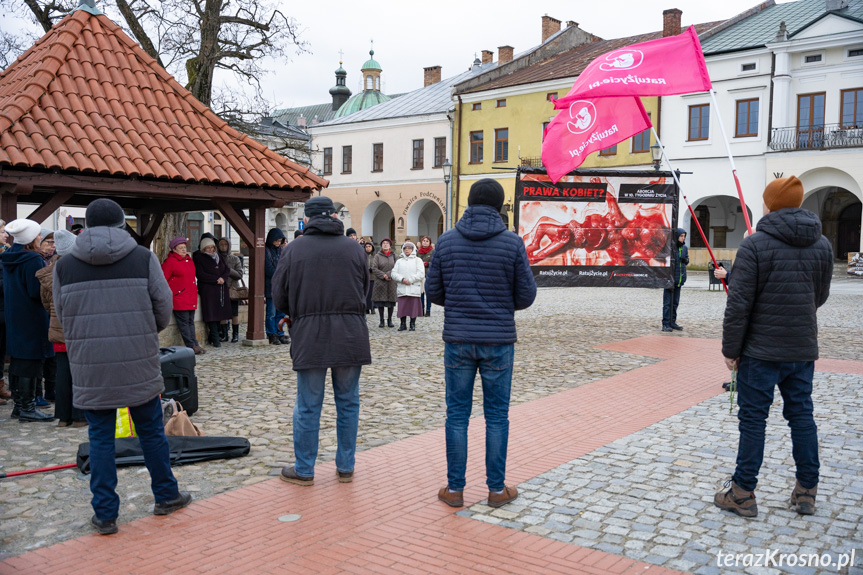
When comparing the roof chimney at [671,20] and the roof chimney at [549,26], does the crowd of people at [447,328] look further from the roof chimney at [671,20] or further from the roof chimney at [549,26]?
the roof chimney at [549,26]

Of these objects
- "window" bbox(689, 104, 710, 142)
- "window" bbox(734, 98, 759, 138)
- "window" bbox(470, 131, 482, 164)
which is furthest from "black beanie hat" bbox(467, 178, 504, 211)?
"window" bbox(470, 131, 482, 164)

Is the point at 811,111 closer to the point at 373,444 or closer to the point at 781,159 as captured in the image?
the point at 781,159

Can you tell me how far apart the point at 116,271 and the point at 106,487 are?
4.13 feet

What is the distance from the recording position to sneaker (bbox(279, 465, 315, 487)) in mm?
5336

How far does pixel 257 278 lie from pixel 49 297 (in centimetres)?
568

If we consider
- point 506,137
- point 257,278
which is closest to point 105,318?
point 257,278

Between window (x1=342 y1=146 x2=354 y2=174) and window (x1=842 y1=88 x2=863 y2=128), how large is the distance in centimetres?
2725

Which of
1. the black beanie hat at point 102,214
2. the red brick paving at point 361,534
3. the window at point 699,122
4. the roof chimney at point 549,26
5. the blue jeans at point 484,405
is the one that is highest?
the roof chimney at point 549,26

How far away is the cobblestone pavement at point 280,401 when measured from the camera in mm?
5004

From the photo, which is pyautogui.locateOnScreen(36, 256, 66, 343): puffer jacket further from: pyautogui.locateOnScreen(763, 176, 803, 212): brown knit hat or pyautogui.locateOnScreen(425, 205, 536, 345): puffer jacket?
pyautogui.locateOnScreen(763, 176, 803, 212): brown knit hat

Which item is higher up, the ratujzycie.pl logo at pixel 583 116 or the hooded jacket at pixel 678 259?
the ratujzycie.pl logo at pixel 583 116

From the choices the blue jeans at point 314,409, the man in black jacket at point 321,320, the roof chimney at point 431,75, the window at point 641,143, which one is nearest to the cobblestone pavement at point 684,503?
the blue jeans at point 314,409

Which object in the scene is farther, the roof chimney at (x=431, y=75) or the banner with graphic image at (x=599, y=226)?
the roof chimney at (x=431, y=75)

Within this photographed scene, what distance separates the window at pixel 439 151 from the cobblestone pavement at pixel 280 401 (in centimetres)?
2711
